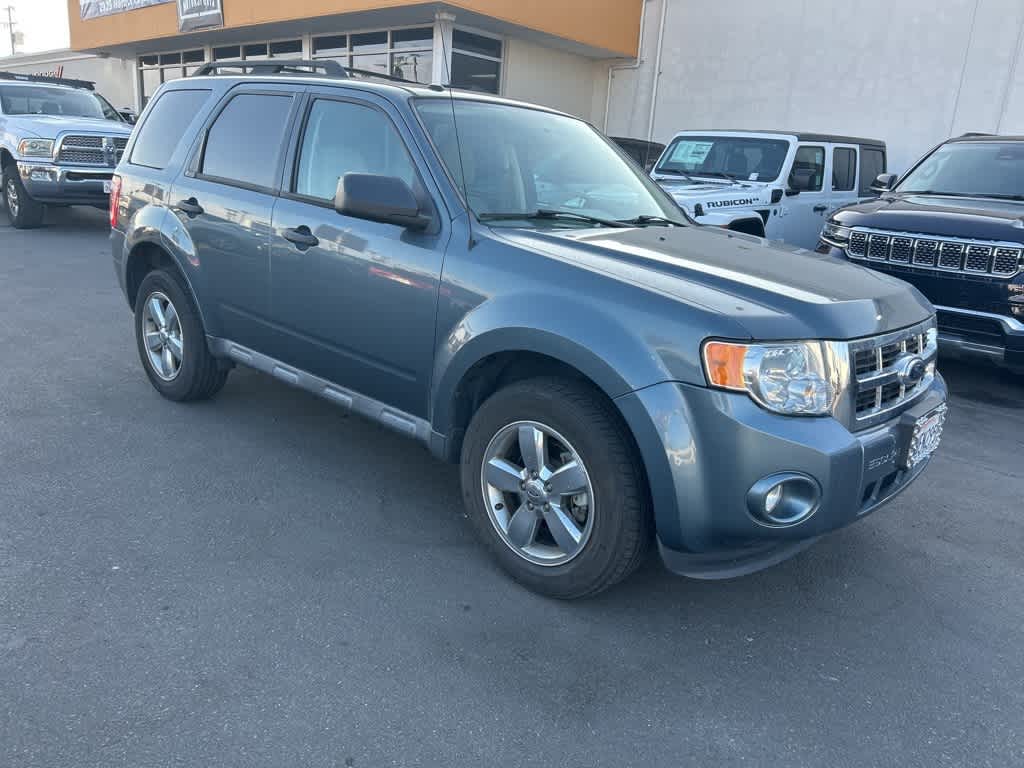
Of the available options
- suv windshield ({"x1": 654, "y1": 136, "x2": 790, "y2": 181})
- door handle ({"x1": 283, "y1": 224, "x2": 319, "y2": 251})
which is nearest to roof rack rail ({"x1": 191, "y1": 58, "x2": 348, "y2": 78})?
door handle ({"x1": 283, "y1": 224, "x2": 319, "y2": 251})

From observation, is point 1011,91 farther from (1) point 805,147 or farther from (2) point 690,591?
(2) point 690,591

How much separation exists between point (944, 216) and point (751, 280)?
3850 mm

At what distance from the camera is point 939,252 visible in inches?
228

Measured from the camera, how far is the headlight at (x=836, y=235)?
20.8ft

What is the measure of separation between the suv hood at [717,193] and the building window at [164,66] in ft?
59.1

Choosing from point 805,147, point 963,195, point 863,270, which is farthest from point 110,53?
point 863,270

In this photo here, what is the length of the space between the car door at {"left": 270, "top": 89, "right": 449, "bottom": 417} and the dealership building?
33.9 feet

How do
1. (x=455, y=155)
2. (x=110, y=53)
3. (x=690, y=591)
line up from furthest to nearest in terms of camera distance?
1. (x=110, y=53)
2. (x=455, y=155)
3. (x=690, y=591)

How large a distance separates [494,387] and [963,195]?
5423 millimetres

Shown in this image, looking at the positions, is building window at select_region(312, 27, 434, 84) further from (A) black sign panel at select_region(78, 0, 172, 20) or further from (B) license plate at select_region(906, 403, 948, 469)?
(B) license plate at select_region(906, 403, 948, 469)

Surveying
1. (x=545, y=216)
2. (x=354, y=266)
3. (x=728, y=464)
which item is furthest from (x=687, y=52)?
(x=728, y=464)

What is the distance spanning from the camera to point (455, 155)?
3457 mm

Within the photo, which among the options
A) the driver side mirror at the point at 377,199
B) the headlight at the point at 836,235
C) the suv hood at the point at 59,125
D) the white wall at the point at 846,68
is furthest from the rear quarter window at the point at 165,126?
the white wall at the point at 846,68

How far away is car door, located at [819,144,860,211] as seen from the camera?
956 centimetres
